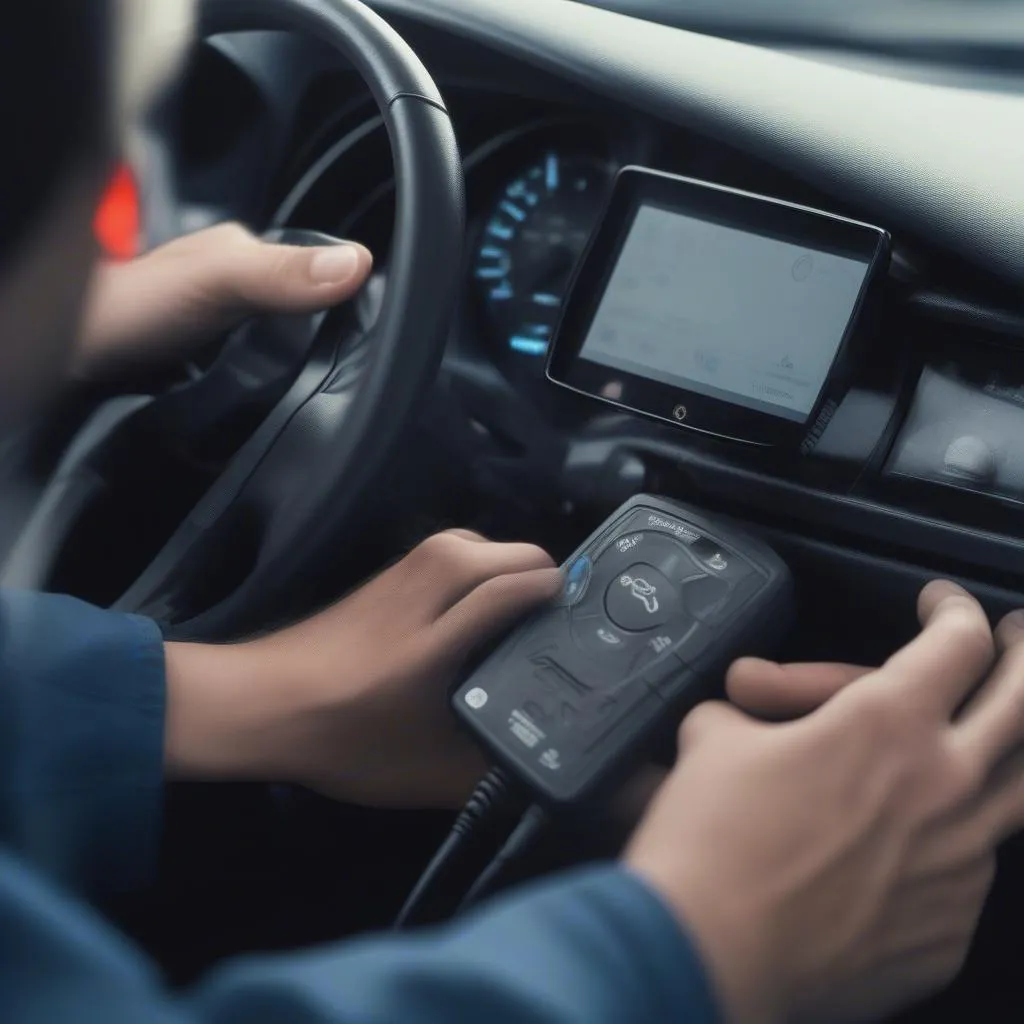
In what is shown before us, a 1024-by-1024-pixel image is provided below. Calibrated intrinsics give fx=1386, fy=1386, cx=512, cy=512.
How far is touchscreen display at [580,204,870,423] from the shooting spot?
88 centimetres

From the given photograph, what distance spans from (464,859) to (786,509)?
0.33 meters

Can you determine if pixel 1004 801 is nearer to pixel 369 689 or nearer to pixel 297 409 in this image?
pixel 369 689

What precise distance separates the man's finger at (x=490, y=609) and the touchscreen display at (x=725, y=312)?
204mm

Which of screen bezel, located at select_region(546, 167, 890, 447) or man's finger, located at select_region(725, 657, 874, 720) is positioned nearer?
man's finger, located at select_region(725, 657, 874, 720)

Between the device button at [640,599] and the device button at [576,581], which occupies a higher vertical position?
the device button at [640,599]

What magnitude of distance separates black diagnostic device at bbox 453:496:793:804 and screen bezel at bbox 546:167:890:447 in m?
0.08

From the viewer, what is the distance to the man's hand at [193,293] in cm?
89

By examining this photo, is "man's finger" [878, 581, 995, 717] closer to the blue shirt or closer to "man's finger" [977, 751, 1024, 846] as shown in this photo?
"man's finger" [977, 751, 1024, 846]

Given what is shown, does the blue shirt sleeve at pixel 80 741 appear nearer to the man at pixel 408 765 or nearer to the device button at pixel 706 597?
the man at pixel 408 765

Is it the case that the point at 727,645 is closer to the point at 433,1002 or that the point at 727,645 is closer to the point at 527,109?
the point at 433,1002

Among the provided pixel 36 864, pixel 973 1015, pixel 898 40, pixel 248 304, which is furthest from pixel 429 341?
pixel 898 40

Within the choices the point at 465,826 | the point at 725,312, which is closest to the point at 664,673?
the point at 465,826

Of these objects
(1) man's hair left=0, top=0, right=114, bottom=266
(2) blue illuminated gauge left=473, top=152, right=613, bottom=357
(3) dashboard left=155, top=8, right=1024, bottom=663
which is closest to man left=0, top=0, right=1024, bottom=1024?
(1) man's hair left=0, top=0, right=114, bottom=266

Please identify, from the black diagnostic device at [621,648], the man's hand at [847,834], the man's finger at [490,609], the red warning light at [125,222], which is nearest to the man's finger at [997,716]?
the man's hand at [847,834]
